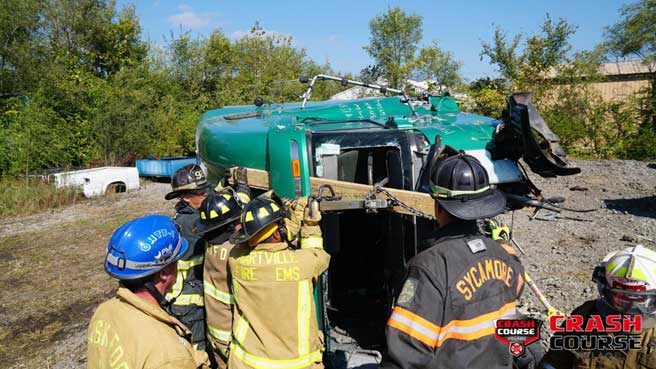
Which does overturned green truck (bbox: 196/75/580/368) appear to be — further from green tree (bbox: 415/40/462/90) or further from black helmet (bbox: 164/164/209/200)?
green tree (bbox: 415/40/462/90)

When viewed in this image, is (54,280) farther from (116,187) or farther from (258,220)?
(116,187)

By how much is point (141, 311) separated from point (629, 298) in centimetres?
195

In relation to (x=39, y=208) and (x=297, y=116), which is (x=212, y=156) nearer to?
(x=297, y=116)

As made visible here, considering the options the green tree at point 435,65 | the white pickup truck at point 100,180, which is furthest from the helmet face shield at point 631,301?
the green tree at point 435,65

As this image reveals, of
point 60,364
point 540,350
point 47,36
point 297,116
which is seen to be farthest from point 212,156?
point 47,36

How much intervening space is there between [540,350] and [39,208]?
37.8 feet

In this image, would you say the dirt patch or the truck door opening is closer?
the truck door opening

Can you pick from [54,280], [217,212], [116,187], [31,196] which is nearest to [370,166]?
[217,212]

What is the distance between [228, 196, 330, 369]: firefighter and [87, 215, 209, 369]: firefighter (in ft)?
1.67

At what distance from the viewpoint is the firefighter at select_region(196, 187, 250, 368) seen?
9.47 ft

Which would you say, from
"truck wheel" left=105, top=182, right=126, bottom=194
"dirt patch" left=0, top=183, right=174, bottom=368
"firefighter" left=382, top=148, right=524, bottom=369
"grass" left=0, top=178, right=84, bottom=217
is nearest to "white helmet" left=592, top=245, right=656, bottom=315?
"firefighter" left=382, top=148, right=524, bottom=369

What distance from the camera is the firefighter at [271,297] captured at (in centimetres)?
251

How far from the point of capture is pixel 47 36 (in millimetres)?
20031

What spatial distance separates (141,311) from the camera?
1771mm
